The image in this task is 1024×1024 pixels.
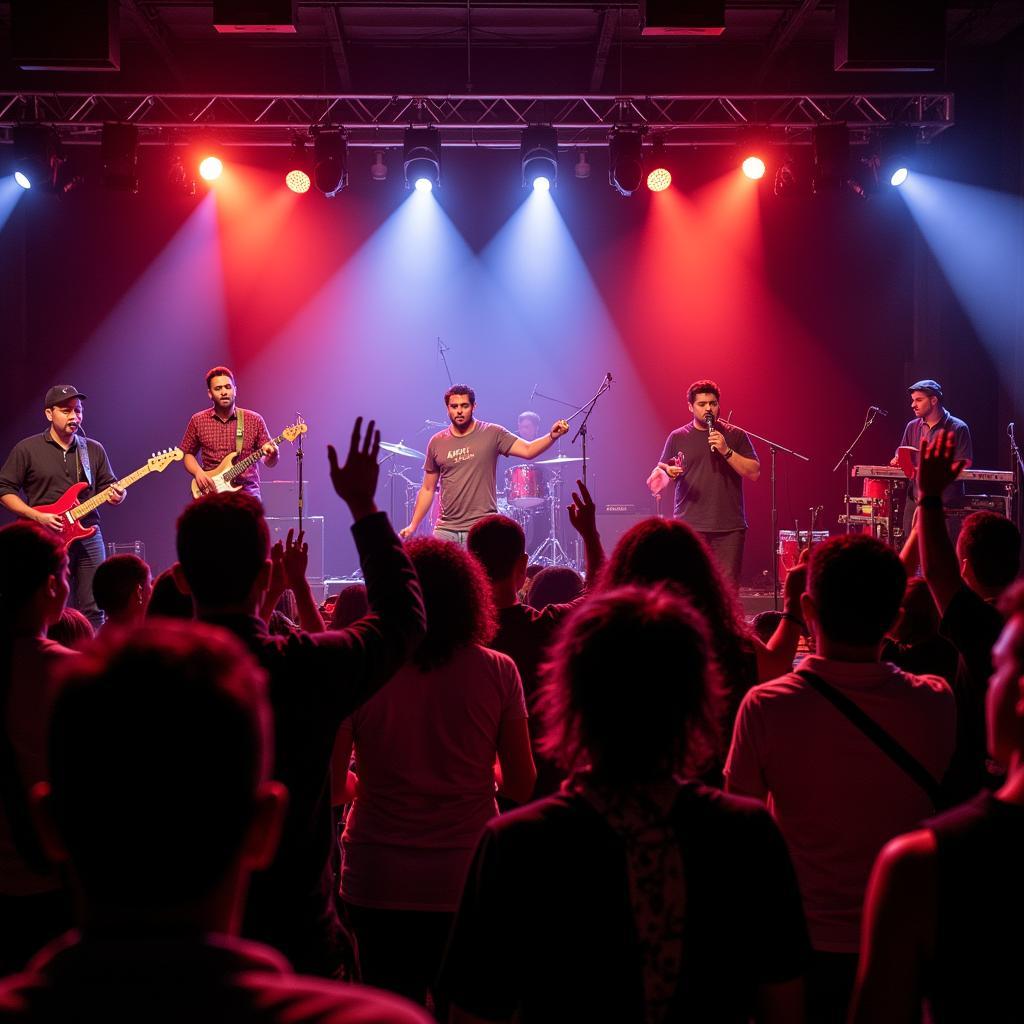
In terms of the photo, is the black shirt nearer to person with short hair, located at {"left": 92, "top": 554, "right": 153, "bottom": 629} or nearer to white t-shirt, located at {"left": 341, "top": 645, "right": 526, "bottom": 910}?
person with short hair, located at {"left": 92, "top": 554, "right": 153, "bottom": 629}

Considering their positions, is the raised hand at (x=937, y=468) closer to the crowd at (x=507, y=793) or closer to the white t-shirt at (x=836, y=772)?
the crowd at (x=507, y=793)

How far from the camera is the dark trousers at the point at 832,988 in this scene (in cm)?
226

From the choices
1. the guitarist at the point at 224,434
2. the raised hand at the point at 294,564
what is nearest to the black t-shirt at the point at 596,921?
the raised hand at the point at 294,564

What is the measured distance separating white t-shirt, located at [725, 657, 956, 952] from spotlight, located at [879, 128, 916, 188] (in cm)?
955

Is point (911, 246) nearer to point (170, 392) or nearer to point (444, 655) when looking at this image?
point (170, 392)

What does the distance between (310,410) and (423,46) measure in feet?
16.0

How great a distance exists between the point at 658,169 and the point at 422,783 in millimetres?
9581

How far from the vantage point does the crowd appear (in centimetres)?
93

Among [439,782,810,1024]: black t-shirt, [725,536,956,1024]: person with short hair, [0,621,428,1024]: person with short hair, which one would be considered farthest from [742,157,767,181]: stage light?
[0,621,428,1024]: person with short hair

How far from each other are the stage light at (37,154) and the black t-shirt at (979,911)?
10978 millimetres

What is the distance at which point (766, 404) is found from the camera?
13.5 m

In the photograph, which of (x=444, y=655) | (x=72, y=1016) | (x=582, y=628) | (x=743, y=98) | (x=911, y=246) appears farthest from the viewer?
(x=911, y=246)

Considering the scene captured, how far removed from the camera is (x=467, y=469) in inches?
328

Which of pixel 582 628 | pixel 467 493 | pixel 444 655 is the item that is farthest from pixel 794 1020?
pixel 467 493
